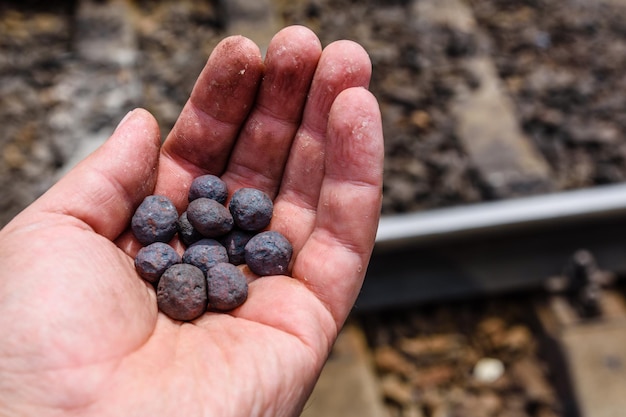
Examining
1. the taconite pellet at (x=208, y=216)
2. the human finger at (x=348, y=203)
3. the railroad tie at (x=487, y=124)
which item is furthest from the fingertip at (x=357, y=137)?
the railroad tie at (x=487, y=124)

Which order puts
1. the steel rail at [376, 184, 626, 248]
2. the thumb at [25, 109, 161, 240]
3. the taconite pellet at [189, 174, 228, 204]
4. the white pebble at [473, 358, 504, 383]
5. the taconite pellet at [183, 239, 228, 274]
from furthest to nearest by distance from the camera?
the white pebble at [473, 358, 504, 383] < the steel rail at [376, 184, 626, 248] < the taconite pellet at [189, 174, 228, 204] < the taconite pellet at [183, 239, 228, 274] < the thumb at [25, 109, 161, 240]

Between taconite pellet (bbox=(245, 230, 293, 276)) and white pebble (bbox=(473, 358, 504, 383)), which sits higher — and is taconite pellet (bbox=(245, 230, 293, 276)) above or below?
above

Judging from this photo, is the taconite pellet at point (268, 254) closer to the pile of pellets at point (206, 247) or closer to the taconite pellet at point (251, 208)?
the pile of pellets at point (206, 247)

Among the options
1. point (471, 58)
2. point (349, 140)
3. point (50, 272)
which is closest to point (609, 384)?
point (349, 140)

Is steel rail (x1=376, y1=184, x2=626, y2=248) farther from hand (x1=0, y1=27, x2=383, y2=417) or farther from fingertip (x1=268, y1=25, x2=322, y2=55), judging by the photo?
fingertip (x1=268, y1=25, x2=322, y2=55)

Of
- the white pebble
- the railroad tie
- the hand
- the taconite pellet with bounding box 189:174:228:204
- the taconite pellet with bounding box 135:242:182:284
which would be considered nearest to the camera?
the hand

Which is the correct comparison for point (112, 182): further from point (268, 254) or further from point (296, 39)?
point (296, 39)

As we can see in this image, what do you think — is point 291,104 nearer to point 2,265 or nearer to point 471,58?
point 2,265

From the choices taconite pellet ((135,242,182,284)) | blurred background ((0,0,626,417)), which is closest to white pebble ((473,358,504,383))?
blurred background ((0,0,626,417))

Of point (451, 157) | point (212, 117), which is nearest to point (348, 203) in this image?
point (212, 117)
